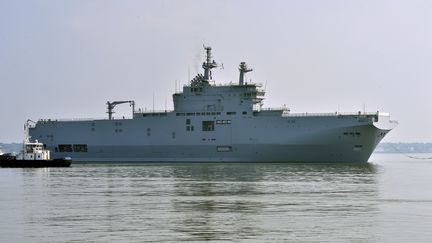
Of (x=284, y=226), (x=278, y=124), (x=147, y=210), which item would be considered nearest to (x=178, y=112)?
(x=278, y=124)

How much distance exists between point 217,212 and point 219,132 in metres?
44.6

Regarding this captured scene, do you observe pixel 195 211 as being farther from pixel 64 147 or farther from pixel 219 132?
pixel 64 147

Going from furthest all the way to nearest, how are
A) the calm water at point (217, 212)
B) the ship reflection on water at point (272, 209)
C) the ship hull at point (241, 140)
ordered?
the ship hull at point (241, 140)
the ship reflection on water at point (272, 209)
the calm water at point (217, 212)

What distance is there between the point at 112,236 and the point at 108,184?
2023cm

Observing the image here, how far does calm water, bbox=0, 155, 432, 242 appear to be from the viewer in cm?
1952

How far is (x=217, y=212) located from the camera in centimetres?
2459

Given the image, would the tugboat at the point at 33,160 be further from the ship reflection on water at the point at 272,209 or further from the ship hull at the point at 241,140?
the ship reflection on water at the point at 272,209

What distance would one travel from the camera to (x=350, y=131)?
212 feet

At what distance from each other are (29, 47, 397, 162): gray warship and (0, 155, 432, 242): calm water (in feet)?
88.2

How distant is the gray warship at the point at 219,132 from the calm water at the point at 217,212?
2690cm

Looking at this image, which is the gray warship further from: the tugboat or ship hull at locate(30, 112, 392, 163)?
the tugboat

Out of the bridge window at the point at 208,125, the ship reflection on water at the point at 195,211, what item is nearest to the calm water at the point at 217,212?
the ship reflection on water at the point at 195,211

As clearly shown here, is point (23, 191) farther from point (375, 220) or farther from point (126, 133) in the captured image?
point (126, 133)

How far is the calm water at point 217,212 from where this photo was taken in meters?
19.5
